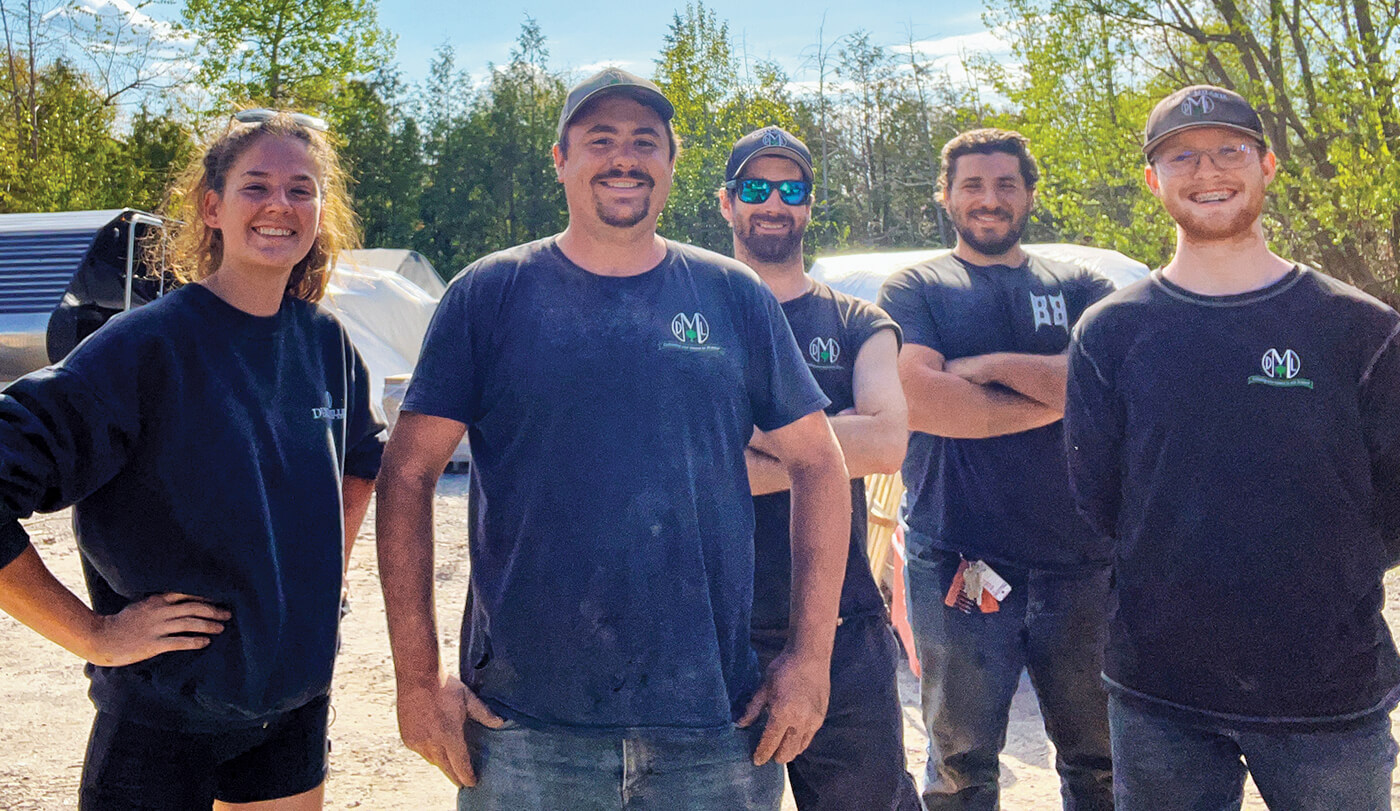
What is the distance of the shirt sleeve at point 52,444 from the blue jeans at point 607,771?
0.91 meters

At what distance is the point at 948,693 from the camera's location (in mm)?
3396

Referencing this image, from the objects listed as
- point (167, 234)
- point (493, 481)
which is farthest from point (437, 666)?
point (167, 234)

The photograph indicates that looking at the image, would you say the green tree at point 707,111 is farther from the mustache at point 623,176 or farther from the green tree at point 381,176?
the mustache at point 623,176

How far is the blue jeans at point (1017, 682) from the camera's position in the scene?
3303mm

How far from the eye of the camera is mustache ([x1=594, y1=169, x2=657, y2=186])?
7.53ft

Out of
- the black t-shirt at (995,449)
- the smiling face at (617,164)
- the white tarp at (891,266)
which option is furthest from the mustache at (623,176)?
the white tarp at (891,266)

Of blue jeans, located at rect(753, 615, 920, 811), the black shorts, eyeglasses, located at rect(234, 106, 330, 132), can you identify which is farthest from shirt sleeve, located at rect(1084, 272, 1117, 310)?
the black shorts

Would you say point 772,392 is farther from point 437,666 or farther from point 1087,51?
point 1087,51

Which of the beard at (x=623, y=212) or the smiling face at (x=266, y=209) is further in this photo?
the smiling face at (x=266, y=209)

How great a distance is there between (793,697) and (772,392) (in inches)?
24.6

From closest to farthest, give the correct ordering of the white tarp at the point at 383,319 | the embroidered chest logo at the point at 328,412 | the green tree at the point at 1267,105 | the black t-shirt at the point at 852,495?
the embroidered chest logo at the point at 328,412 → the black t-shirt at the point at 852,495 → the green tree at the point at 1267,105 → the white tarp at the point at 383,319

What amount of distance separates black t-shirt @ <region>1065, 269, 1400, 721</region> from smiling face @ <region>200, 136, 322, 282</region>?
193 centimetres

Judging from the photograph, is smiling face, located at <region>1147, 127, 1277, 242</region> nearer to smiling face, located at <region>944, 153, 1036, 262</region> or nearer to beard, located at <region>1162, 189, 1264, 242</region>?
beard, located at <region>1162, 189, 1264, 242</region>

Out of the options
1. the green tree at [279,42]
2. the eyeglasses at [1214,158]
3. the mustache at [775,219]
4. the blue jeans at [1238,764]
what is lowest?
the blue jeans at [1238,764]
